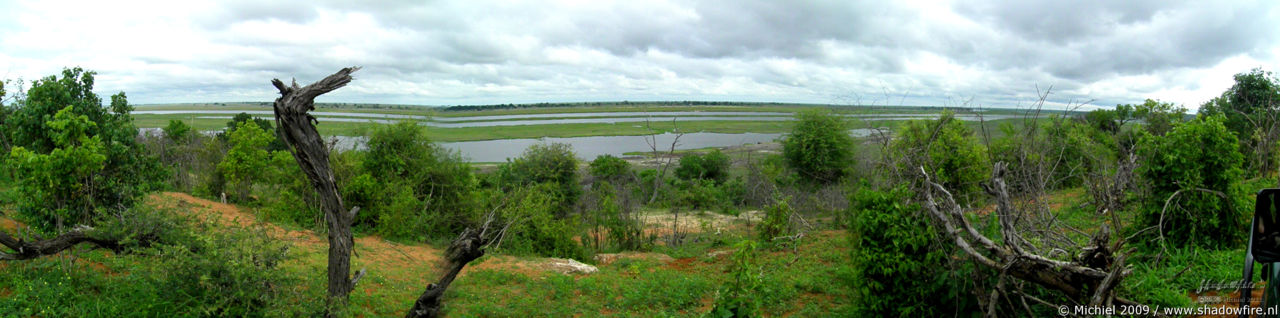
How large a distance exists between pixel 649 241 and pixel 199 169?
50.0ft

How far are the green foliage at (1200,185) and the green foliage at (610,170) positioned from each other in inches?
703

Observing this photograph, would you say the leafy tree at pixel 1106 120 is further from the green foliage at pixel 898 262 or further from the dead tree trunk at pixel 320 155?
the dead tree trunk at pixel 320 155

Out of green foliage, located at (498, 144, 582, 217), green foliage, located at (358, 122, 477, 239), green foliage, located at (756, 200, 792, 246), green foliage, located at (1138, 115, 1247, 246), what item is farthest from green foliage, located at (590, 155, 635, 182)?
green foliage, located at (1138, 115, 1247, 246)

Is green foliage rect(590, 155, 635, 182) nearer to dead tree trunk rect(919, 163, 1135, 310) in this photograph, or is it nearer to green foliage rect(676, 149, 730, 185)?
green foliage rect(676, 149, 730, 185)

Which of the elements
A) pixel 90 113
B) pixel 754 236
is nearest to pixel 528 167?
pixel 754 236

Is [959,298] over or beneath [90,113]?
beneath

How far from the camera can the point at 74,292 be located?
543 cm

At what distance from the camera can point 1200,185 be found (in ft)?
20.2

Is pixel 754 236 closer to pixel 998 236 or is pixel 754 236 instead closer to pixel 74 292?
pixel 998 236

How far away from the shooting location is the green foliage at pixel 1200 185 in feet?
19.7

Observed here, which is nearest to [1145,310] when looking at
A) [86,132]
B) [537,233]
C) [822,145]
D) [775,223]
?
Result: [775,223]

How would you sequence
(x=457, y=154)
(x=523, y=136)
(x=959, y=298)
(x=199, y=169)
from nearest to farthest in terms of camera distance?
(x=959, y=298) < (x=457, y=154) < (x=199, y=169) < (x=523, y=136)

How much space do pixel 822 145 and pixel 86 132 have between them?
696 inches

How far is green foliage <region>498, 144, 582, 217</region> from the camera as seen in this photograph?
19.2m
